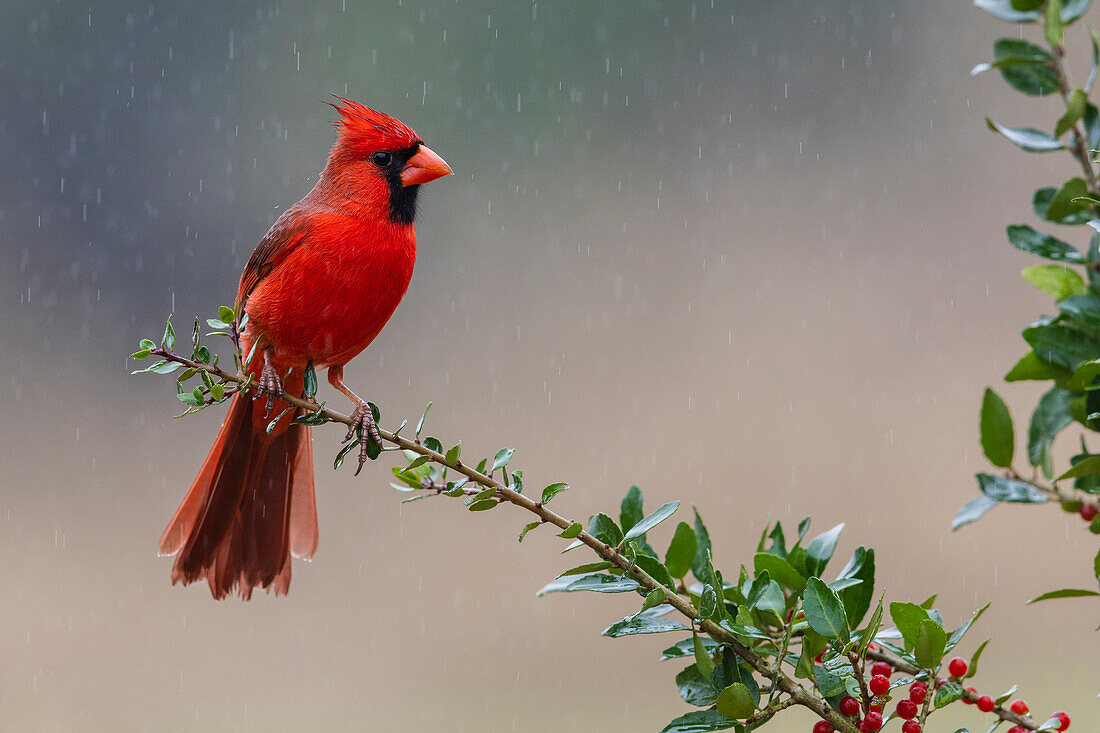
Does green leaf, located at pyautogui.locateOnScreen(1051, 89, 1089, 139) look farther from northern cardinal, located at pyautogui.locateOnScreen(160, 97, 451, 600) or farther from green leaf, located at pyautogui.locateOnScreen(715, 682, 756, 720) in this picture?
northern cardinal, located at pyautogui.locateOnScreen(160, 97, 451, 600)

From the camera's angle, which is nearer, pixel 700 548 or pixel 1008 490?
pixel 1008 490

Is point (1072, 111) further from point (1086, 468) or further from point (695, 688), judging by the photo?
point (695, 688)

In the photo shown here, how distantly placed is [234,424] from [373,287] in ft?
0.95

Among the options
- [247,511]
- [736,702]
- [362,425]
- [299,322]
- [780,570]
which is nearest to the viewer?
[736,702]

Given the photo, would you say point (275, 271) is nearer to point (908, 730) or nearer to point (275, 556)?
point (275, 556)

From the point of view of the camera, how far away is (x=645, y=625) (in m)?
0.65

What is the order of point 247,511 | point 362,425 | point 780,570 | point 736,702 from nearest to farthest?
point 736,702 → point 780,570 → point 362,425 → point 247,511

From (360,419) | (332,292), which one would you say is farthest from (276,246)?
(360,419)

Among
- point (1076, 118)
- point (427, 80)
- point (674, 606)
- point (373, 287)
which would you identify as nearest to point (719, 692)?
point (674, 606)

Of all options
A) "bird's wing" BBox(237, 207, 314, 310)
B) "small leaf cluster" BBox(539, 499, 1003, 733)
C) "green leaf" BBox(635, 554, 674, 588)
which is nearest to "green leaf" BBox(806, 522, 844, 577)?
"small leaf cluster" BBox(539, 499, 1003, 733)

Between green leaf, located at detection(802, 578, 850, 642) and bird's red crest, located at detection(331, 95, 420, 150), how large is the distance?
2.36 feet

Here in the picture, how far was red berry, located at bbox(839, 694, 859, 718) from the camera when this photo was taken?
2.11 ft

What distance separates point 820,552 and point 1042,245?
0.84ft

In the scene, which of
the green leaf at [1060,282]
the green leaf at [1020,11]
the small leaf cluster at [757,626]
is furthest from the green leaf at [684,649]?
the green leaf at [1020,11]
